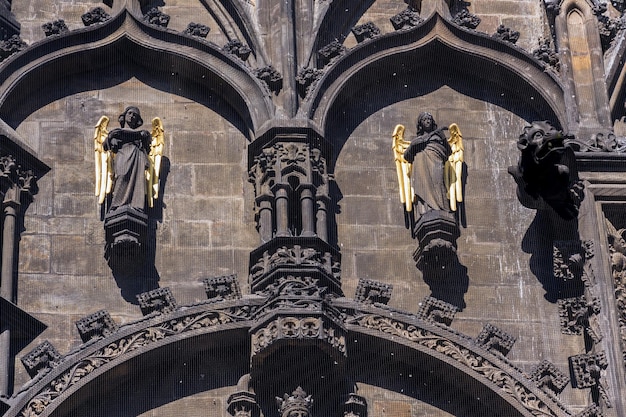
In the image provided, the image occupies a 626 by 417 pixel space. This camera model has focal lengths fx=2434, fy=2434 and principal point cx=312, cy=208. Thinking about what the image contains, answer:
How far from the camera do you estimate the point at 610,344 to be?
22.0 metres

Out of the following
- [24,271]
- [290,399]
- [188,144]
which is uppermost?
[188,144]

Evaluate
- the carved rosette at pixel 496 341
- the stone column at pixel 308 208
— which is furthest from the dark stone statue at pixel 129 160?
the carved rosette at pixel 496 341

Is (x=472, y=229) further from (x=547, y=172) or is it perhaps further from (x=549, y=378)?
(x=549, y=378)

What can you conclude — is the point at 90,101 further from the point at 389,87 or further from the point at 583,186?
the point at 583,186

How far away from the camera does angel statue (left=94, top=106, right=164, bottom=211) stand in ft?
74.9

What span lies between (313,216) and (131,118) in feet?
6.73

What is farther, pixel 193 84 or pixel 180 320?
pixel 193 84

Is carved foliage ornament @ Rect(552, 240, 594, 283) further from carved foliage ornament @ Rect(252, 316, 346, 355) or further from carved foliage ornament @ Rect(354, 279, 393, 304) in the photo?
carved foliage ornament @ Rect(252, 316, 346, 355)

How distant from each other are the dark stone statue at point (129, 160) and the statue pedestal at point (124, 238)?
0.12m

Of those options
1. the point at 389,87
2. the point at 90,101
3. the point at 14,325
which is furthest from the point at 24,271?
the point at 389,87

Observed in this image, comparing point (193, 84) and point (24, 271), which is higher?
point (193, 84)

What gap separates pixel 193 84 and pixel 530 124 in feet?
11.0

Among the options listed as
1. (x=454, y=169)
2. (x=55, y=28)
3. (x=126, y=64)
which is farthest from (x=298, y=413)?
(x=55, y=28)

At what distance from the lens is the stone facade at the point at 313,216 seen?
2197 cm
